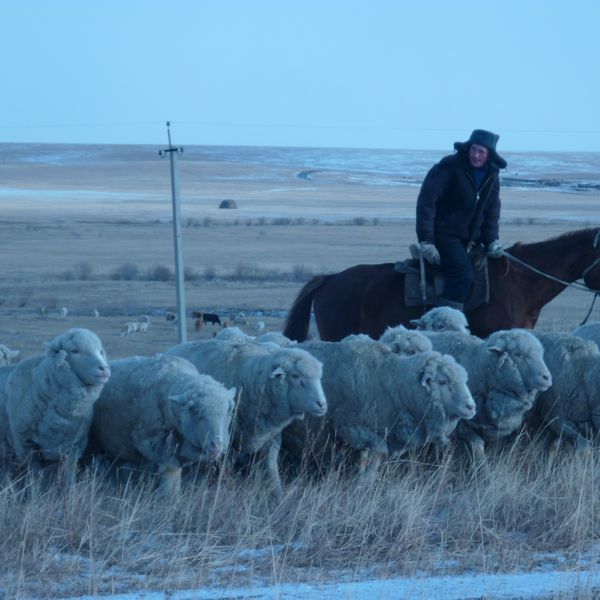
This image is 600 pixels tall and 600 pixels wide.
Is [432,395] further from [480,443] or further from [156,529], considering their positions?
[156,529]

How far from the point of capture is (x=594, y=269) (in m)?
12.8

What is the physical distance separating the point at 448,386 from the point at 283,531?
209 centimetres

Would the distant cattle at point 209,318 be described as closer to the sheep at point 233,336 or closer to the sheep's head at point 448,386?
the sheep at point 233,336

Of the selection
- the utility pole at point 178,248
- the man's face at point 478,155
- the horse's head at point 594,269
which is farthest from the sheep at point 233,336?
the utility pole at point 178,248

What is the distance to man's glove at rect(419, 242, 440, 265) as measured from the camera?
12320 mm

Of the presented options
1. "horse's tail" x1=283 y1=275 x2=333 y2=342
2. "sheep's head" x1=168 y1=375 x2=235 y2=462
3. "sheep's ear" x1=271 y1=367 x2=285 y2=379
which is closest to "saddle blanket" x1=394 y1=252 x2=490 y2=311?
"horse's tail" x1=283 y1=275 x2=333 y2=342

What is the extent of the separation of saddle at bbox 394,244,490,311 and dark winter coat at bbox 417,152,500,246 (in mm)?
251

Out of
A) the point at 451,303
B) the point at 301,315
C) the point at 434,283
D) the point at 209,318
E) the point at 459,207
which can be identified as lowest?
the point at 209,318

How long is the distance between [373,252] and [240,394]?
35.0 metres

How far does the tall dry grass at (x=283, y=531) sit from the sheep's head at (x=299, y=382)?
0.52 m

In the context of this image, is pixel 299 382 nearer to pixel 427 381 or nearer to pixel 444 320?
pixel 427 381

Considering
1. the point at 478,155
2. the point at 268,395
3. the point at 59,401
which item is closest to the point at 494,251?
the point at 478,155

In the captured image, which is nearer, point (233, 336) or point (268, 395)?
point (268, 395)

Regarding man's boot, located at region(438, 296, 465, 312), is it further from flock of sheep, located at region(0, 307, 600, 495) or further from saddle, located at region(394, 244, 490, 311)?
flock of sheep, located at region(0, 307, 600, 495)
